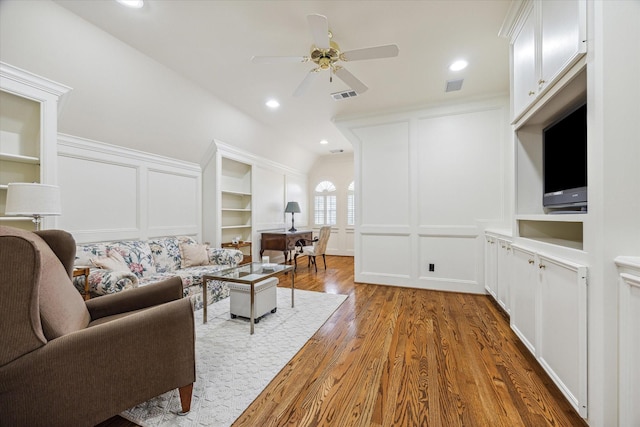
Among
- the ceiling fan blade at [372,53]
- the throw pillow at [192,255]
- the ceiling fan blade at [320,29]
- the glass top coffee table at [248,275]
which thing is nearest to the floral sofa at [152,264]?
the throw pillow at [192,255]

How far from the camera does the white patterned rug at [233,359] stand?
54.9 inches

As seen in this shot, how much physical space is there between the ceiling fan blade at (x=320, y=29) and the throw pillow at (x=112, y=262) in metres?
2.90

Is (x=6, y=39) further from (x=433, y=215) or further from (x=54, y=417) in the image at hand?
(x=433, y=215)

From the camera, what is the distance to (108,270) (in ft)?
8.04

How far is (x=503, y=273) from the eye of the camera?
2676 mm

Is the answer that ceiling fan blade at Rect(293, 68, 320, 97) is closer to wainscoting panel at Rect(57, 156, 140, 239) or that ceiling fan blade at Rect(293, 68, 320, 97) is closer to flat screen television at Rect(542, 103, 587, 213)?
flat screen television at Rect(542, 103, 587, 213)

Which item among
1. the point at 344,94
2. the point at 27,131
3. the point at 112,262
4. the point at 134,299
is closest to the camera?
the point at 134,299

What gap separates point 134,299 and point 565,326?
2.70 metres

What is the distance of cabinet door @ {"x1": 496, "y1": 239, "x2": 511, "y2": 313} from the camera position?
2514 mm

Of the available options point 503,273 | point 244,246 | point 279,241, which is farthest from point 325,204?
point 503,273

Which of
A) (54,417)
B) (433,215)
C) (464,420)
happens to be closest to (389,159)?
(433,215)

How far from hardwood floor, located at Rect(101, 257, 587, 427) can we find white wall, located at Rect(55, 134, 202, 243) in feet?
8.18

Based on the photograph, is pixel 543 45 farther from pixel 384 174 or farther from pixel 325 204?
pixel 325 204

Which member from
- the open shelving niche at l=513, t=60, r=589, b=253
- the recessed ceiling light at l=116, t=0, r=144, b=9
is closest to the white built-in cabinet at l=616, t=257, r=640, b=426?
the open shelving niche at l=513, t=60, r=589, b=253
